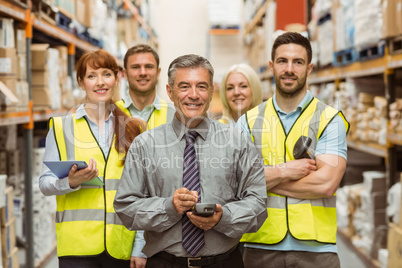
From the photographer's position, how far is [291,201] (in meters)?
2.30

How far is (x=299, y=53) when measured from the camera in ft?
7.72

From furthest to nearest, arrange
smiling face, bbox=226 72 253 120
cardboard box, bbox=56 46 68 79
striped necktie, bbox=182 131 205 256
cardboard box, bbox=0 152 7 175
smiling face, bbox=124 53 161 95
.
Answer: cardboard box, bbox=56 46 68 79, cardboard box, bbox=0 152 7 175, smiling face, bbox=226 72 253 120, smiling face, bbox=124 53 161 95, striped necktie, bbox=182 131 205 256

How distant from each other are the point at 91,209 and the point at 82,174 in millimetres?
279

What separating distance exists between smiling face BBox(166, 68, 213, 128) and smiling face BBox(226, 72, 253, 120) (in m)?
1.29

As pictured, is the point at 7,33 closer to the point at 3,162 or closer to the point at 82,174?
the point at 3,162

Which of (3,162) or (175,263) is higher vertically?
(3,162)

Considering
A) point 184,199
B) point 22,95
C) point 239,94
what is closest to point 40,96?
point 22,95

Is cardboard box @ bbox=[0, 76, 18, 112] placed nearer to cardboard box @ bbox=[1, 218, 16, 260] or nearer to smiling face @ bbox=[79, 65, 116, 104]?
cardboard box @ bbox=[1, 218, 16, 260]

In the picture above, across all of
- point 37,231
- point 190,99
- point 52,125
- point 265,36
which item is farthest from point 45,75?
point 265,36

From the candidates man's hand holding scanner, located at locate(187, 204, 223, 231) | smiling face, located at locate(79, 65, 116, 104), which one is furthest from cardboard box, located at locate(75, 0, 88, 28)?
man's hand holding scanner, located at locate(187, 204, 223, 231)

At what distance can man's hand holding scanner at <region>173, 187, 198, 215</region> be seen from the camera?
180 centimetres

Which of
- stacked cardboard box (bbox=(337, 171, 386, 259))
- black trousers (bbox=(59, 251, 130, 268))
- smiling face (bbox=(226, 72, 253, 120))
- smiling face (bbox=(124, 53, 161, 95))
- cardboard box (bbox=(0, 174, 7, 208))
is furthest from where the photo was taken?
stacked cardboard box (bbox=(337, 171, 386, 259))

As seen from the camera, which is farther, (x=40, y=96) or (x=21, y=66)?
(x=40, y=96)

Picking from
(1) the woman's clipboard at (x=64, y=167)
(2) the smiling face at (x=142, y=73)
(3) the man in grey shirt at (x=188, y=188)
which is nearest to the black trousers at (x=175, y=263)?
(3) the man in grey shirt at (x=188, y=188)
